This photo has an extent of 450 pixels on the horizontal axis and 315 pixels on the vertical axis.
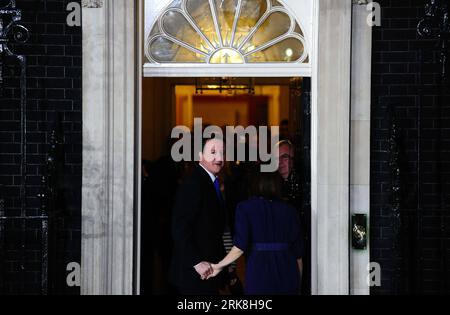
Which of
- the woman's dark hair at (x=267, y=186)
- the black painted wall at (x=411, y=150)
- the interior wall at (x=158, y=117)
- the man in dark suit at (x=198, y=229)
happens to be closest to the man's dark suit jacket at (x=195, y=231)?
the man in dark suit at (x=198, y=229)

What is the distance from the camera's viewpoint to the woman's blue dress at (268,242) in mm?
5707

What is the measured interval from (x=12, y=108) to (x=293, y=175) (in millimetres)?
2475

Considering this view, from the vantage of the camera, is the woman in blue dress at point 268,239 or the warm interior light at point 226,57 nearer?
the woman in blue dress at point 268,239

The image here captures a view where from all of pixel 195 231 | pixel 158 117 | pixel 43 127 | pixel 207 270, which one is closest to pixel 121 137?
pixel 43 127

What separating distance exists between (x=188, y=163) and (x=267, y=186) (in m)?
2.74

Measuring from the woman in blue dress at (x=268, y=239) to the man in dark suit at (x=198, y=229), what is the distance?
0.47 m

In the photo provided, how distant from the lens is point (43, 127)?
633 centimetres

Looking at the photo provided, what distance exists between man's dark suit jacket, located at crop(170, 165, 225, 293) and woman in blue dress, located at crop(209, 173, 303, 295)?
0.47m

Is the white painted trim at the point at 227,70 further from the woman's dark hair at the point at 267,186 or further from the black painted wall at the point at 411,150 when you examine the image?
the woman's dark hair at the point at 267,186

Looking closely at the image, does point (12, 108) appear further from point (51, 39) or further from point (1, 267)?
point (1, 267)

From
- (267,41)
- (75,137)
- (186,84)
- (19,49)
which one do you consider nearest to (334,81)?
(267,41)

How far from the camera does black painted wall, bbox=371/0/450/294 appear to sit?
633 centimetres

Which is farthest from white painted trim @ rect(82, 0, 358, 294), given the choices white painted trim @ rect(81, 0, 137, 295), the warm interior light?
the warm interior light

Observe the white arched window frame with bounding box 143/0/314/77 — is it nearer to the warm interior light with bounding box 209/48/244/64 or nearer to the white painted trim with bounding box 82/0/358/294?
the warm interior light with bounding box 209/48/244/64
